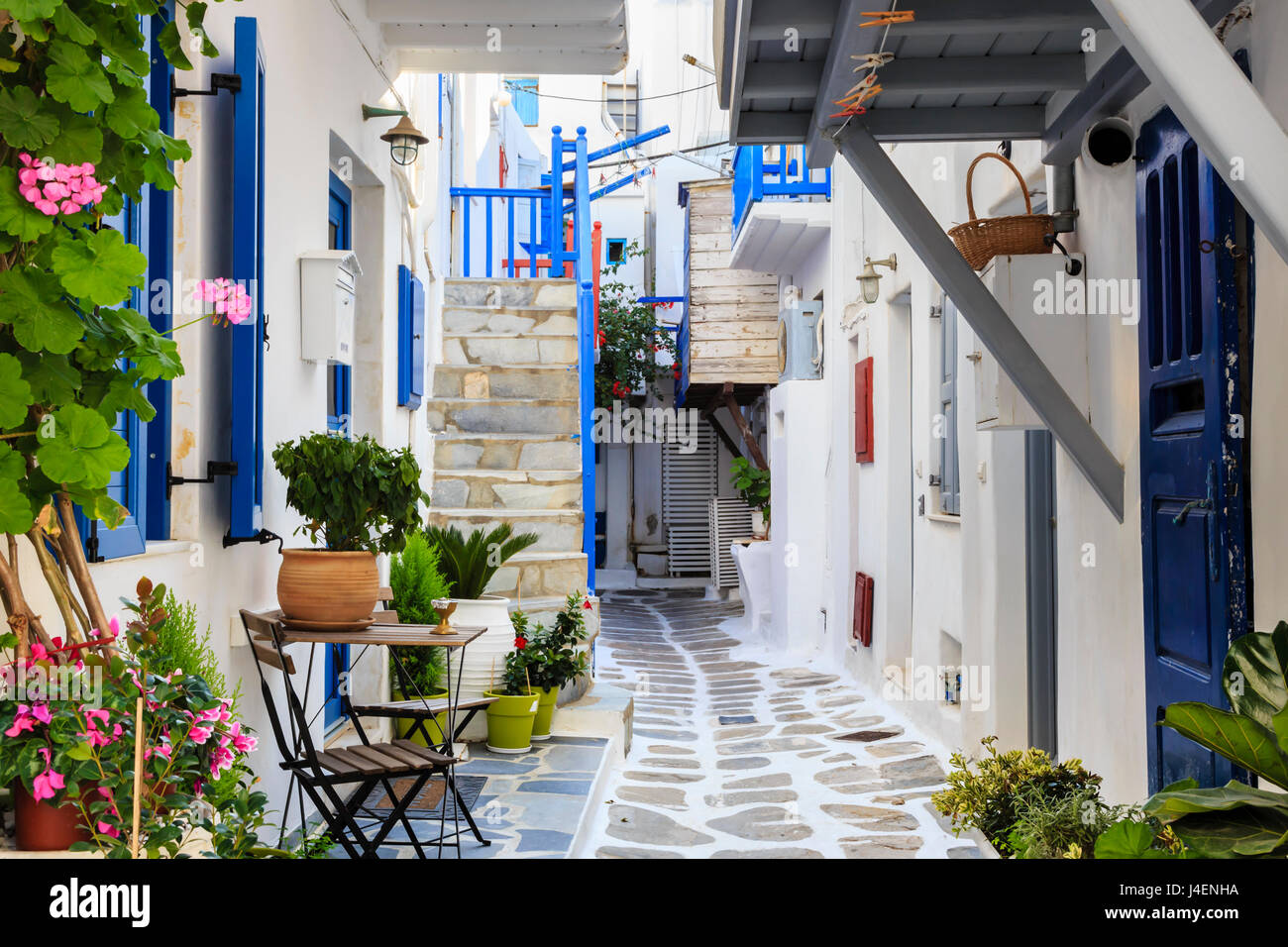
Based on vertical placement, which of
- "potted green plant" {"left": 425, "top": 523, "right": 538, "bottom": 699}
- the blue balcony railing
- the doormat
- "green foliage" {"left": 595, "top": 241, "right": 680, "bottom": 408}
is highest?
the blue balcony railing

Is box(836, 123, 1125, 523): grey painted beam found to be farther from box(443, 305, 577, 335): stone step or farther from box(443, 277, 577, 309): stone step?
box(443, 277, 577, 309): stone step

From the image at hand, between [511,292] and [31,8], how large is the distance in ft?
23.3

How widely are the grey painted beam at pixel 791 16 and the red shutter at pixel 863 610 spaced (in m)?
5.19

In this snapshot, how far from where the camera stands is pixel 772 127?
3707mm

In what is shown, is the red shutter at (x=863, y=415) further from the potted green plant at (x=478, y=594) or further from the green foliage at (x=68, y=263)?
the green foliage at (x=68, y=263)

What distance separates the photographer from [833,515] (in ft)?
30.2

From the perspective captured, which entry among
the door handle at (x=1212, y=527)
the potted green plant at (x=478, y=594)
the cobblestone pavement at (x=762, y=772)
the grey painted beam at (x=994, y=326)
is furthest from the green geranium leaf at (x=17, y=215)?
the potted green plant at (x=478, y=594)

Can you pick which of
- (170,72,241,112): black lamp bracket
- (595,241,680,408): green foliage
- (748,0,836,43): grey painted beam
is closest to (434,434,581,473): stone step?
(170,72,241,112): black lamp bracket

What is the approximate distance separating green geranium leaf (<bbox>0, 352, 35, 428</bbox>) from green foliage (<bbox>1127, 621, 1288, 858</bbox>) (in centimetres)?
171

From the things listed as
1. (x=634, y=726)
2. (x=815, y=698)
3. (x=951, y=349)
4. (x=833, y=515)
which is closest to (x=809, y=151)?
(x=951, y=349)

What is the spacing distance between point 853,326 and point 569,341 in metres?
2.22

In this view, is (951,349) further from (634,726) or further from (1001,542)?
(634,726)

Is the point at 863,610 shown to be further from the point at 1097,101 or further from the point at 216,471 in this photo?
the point at 216,471

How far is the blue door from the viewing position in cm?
256
